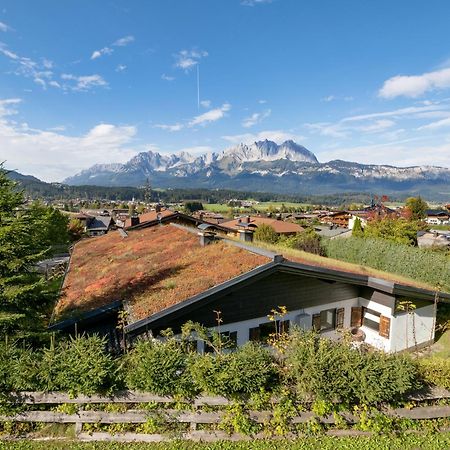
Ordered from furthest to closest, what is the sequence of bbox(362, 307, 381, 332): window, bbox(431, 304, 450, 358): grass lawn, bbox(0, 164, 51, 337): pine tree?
bbox(431, 304, 450, 358): grass lawn
bbox(362, 307, 381, 332): window
bbox(0, 164, 51, 337): pine tree

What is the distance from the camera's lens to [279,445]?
723 centimetres

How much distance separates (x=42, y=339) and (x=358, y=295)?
13.5 m

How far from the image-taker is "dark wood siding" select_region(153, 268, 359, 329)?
39.4ft

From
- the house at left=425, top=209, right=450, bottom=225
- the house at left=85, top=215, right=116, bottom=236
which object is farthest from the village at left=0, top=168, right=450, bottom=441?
the house at left=425, top=209, right=450, bottom=225

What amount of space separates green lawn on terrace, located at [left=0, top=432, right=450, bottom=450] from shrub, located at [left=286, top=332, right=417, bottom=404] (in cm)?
86

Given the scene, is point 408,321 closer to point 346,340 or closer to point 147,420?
point 346,340

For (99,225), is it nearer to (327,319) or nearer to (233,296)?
(327,319)

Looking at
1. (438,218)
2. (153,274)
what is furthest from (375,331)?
(438,218)

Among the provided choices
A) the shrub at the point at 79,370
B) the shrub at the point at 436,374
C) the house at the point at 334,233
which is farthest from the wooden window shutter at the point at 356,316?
the house at the point at 334,233

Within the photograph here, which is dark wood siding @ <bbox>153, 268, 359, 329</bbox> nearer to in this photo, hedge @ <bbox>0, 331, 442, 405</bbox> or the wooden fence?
the wooden fence

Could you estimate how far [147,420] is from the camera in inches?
288

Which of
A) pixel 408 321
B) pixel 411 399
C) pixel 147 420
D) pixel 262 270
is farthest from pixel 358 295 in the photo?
pixel 147 420

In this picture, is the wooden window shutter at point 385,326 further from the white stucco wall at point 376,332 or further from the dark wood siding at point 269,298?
the dark wood siding at point 269,298

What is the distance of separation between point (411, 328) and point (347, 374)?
409 inches
